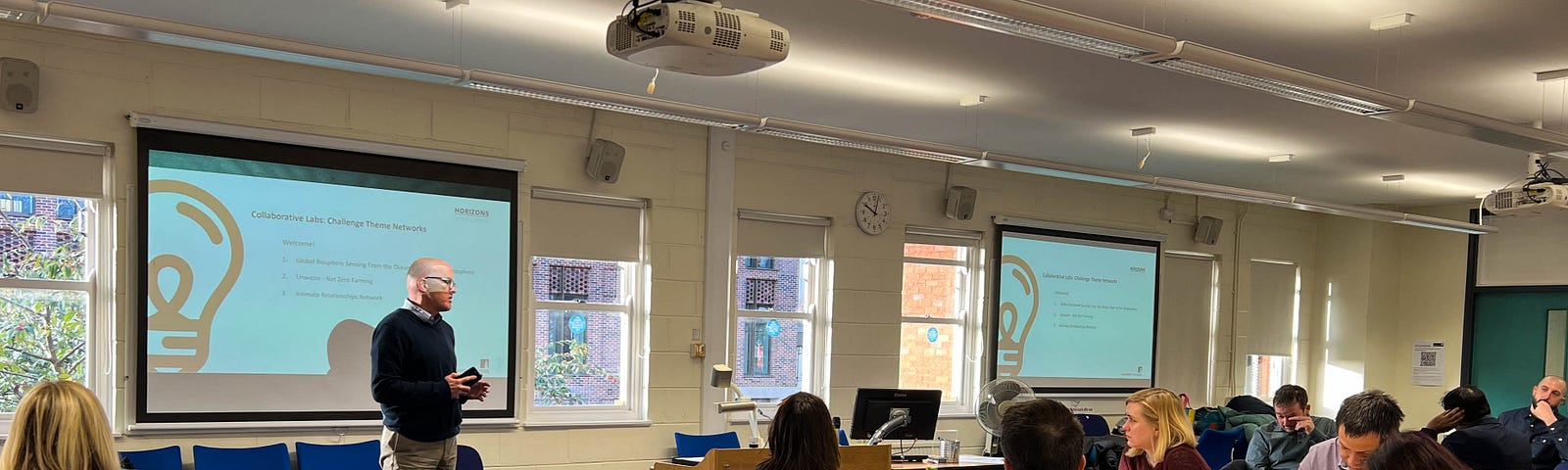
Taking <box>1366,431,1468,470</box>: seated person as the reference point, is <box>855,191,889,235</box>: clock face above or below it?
above

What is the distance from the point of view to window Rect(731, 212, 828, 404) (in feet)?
28.6

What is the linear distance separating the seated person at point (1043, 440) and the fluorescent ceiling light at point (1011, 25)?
1372mm

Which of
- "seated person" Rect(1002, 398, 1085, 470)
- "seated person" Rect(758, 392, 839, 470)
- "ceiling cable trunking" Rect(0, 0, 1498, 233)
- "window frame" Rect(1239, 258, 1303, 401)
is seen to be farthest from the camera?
"window frame" Rect(1239, 258, 1303, 401)

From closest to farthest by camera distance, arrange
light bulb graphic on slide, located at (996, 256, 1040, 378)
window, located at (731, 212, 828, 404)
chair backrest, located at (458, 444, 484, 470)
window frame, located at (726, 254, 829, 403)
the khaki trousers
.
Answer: the khaki trousers, chair backrest, located at (458, 444, 484, 470), window, located at (731, 212, 828, 404), window frame, located at (726, 254, 829, 403), light bulb graphic on slide, located at (996, 256, 1040, 378)

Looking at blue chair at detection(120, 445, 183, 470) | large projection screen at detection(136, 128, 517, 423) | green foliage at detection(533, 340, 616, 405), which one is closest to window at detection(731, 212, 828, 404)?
green foliage at detection(533, 340, 616, 405)

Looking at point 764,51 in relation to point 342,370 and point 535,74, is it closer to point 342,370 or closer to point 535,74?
point 535,74

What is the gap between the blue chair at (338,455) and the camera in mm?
6492

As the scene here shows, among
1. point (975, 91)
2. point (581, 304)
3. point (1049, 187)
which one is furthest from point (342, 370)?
point (1049, 187)

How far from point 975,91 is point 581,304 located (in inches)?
116

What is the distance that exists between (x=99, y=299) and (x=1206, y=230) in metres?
9.42

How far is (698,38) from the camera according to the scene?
3.43 metres

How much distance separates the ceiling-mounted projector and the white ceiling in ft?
5.07

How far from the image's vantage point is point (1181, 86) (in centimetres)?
660

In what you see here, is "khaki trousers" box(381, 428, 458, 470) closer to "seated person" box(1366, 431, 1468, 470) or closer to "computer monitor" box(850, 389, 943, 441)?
"computer monitor" box(850, 389, 943, 441)
